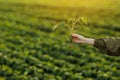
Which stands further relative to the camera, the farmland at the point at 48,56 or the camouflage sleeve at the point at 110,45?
the farmland at the point at 48,56

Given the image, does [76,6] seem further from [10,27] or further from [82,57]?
[82,57]


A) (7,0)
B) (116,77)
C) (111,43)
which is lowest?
(116,77)

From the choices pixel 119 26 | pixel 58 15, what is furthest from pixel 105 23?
pixel 58 15

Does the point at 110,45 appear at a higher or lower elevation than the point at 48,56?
higher

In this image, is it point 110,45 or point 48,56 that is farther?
point 48,56

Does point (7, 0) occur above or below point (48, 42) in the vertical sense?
above

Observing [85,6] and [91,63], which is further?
[85,6]

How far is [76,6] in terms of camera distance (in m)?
26.6

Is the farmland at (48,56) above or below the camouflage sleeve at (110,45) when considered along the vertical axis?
below

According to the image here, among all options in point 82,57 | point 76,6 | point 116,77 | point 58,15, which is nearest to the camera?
point 116,77

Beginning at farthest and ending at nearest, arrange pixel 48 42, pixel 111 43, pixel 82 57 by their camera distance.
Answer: pixel 48 42
pixel 82 57
pixel 111 43

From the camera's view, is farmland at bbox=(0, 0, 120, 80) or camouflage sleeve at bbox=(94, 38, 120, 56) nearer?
camouflage sleeve at bbox=(94, 38, 120, 56)

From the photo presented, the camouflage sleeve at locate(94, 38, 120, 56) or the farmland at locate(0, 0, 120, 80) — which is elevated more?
the camouflage sleeve at locate(94, 38, 120, 56)

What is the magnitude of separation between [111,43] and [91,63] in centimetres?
689
